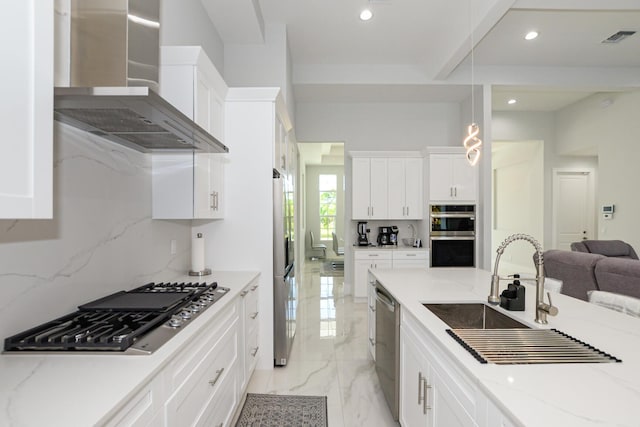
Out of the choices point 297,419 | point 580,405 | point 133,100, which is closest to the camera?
point 580,405

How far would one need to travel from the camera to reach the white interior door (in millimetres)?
7062

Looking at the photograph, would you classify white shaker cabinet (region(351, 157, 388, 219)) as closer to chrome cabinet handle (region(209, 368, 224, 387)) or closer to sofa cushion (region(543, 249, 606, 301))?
sofa cushion (region(543, 249, 606, 301))

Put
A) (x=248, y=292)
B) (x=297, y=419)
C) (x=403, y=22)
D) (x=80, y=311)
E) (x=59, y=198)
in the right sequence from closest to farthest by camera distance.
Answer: (x=59, y=198)
(x=80, y=311)
(x=297, y=419)
(x=248, y=292)
(x=403, y=22)

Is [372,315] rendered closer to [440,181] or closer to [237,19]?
[440,181]

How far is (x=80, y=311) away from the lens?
58.7 inches

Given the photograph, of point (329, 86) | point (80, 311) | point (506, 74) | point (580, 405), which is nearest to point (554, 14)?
point (506, 74)

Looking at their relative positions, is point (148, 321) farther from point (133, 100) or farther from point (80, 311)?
point (133, 100)

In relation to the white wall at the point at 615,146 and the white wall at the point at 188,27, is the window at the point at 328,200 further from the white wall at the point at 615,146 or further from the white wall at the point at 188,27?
the white wall at the point at 188,27

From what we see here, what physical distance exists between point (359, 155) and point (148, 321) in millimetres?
4327

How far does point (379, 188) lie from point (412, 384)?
3.80 meters

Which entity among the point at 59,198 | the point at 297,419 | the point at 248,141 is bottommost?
the point at 297,419

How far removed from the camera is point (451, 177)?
16.4 feet

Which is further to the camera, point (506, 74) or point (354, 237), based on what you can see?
point (354, 237)

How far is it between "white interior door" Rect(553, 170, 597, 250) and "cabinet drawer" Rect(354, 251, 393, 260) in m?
4.45
